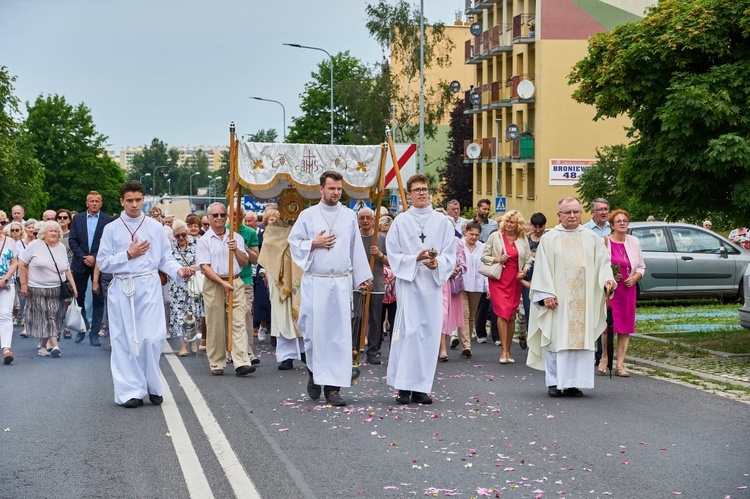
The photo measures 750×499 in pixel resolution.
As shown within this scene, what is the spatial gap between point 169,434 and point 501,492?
304 centimetres

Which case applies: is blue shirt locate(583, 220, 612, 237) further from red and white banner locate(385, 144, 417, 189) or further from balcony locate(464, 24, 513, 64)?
balcony locate(464, 24, 513, 64)

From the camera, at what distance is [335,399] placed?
10.7 meters

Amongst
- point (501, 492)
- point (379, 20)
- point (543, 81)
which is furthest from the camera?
point (379, 20)

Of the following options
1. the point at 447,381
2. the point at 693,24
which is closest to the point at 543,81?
the point at 693,24

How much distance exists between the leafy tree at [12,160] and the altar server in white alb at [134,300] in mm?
50195

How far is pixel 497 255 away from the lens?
1498 cm

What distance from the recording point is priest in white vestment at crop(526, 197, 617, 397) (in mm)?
11422

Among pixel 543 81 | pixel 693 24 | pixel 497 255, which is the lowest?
pixel 497 255

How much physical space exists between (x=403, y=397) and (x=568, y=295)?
2010 millimetres

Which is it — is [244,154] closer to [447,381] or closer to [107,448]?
[447,381]

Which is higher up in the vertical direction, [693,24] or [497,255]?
[693,24]

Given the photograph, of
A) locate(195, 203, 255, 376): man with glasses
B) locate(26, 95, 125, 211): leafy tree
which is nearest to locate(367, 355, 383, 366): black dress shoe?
locate(195, 203, 255, 376): man with glasses

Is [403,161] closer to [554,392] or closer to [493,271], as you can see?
[493,271]

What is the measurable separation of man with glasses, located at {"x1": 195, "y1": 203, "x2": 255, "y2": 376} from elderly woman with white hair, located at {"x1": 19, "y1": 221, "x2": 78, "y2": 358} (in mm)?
2981
